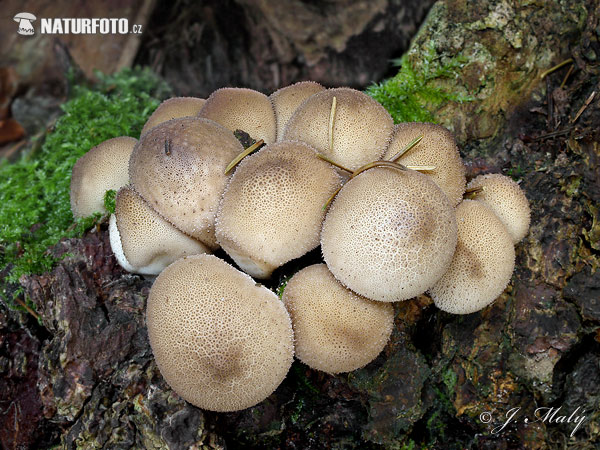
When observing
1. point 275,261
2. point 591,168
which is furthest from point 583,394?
point 275,261

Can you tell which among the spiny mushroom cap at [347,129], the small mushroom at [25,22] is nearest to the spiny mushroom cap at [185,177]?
the spiny mushroom cap at [347,129]

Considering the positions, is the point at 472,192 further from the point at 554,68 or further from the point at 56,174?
the point at 56,174

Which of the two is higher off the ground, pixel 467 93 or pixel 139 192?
pixel 467 93

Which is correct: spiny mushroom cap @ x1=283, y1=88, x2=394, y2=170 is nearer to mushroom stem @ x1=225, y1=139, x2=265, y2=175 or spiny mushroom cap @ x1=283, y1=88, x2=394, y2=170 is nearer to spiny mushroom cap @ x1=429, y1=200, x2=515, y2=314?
mushroom stem @ x1=225, y1=139, x2=265, y2=175

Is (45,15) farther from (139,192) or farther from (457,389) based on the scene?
(457,389)

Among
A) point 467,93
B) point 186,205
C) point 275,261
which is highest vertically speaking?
point 467,93

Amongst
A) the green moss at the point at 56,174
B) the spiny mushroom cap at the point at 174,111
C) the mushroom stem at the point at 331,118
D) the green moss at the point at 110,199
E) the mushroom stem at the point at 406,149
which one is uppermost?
the mushroom stem at the point at 331,118

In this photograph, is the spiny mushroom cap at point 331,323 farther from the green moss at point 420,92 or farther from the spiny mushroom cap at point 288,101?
the green moss at point 420,92
